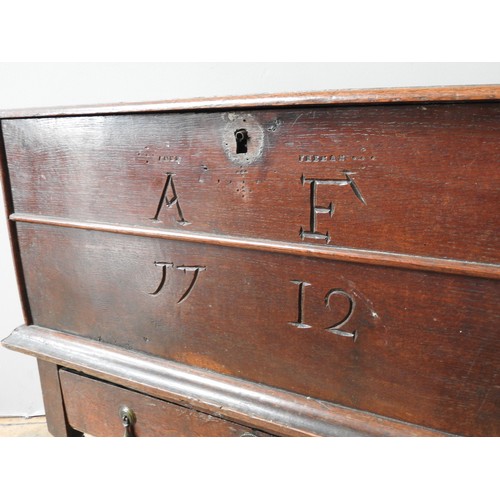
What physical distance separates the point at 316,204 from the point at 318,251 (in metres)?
0.10

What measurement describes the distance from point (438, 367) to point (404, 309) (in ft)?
0.43

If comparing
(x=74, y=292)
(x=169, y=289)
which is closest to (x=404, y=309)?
(x=169, y=289)

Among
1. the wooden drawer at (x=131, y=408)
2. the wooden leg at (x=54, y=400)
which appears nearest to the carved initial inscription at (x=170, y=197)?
the wooden drawer at (x=131, y=408)

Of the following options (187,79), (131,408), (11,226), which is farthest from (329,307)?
(187,79)

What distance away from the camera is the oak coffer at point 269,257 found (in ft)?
2.59

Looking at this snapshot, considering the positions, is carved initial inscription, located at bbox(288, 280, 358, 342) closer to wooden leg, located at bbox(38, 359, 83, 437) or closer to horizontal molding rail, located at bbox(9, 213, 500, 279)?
horizontal molding rail, located at bbox(9, 213, 500, 279)

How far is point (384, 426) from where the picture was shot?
91 cm

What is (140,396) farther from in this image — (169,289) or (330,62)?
(330,62)

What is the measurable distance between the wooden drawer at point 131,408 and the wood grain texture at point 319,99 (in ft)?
2.49

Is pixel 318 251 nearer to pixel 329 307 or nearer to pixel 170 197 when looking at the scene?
pixel 329 307

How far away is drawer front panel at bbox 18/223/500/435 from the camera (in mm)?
829

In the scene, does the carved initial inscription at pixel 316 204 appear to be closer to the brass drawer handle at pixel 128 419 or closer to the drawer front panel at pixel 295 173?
the drawer front panel at pixel 295 173

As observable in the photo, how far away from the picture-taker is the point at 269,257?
0.96 metres

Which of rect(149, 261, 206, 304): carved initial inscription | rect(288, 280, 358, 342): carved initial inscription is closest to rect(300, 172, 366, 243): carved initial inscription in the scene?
rect(288, 280, 358, 342): carved initial inscription
